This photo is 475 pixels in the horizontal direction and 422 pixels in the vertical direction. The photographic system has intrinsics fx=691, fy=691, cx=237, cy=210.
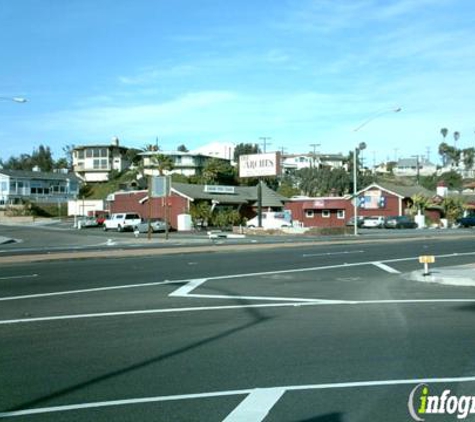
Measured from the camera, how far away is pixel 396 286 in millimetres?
17797

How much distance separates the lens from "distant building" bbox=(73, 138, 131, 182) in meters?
127

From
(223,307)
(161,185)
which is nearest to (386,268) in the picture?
(223,307)

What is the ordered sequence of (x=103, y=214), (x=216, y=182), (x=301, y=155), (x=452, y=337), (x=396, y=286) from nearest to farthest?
(x=452, y=337)
(x=396, y=286)
(x=103, y=214)
(x=216, y=182)
(x=301, y=155)

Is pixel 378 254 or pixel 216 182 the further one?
pixel 216 182

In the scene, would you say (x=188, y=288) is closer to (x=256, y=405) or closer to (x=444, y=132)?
(x=256, y=405)

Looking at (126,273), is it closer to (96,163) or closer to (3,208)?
(3,208)

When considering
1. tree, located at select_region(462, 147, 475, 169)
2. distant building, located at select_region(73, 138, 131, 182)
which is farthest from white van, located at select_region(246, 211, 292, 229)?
tree, located at select_region(462, 147, 475, 169)

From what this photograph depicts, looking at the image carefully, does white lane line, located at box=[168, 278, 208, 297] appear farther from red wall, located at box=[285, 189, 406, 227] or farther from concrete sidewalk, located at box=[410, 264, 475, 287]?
red wall, located at box=[285, 189, 406, 227]

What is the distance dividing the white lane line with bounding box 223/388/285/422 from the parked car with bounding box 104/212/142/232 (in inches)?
2370

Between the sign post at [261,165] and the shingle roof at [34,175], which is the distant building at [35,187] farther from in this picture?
the sign post at [261,165]

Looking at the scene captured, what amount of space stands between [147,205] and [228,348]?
67.6 metres

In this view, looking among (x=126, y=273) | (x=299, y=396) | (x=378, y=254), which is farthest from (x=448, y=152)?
(x=299, y=396)

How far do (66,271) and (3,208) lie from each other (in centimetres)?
8107

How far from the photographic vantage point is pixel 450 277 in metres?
18.4
